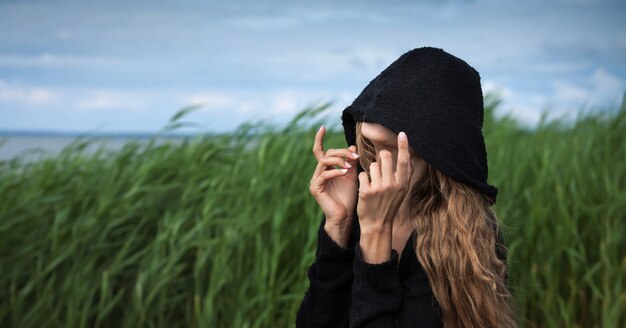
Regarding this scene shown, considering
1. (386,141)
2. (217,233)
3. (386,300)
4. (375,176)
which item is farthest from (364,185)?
Answer: (217,233)

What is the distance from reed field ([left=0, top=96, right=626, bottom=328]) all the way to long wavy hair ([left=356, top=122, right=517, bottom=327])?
1.31 meters

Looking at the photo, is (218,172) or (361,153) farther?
(218,172)

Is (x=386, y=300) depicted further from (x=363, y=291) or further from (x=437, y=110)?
(x=437, y=110)

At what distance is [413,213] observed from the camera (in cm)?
194

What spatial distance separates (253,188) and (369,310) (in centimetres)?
221

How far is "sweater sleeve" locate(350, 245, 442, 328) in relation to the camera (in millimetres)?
1793

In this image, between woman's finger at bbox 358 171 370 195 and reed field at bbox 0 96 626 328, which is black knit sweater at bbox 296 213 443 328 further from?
reed field at bbox 0 96 626 328

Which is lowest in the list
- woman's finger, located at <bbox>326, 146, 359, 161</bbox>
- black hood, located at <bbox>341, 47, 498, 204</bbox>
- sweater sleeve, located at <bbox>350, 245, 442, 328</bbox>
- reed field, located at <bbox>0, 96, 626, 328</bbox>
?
reed field, located at <bbox>0, 96, 626, 328</bbox>

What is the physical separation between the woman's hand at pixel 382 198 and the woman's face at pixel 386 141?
0.09 meters

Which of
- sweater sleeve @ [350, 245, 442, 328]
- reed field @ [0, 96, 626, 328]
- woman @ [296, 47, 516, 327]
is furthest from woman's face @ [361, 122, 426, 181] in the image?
reed field @ [0, 96, 626, 328]

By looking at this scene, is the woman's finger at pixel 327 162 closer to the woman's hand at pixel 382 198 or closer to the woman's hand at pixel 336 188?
the woman's hand at pixel 336 188

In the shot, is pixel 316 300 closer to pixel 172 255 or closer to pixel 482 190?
pixel 482 190

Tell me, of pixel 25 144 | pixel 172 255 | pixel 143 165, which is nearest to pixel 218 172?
pixel 143 165

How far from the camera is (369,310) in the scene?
1792mm
